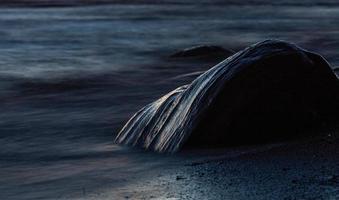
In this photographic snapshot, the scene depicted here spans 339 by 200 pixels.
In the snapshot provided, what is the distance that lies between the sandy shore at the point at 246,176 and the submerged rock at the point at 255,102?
203mm

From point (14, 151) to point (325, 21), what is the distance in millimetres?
13381

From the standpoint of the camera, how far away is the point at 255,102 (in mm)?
5699

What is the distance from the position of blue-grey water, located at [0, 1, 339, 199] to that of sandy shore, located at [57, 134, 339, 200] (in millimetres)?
265

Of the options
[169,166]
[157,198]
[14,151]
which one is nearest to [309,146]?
[169,166]

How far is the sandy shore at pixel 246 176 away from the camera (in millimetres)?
4355

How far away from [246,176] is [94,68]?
293 inches

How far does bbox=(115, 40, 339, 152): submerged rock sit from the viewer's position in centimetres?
568

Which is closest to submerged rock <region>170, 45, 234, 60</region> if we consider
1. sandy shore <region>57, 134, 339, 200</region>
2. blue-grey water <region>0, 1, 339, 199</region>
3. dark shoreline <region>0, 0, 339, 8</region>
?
blue-grey water <region>0, 1, 339, 199</region>

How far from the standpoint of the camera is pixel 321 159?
4941 mm

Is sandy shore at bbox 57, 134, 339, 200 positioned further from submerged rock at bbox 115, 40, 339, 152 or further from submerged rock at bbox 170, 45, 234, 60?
submerged rock at bbox 170, 45, 234, 60

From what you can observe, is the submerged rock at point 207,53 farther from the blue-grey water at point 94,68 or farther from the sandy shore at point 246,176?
the sandy shore at point 246,176

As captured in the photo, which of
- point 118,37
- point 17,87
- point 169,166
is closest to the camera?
point 169,166

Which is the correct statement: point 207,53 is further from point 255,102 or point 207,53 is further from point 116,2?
point 116,2

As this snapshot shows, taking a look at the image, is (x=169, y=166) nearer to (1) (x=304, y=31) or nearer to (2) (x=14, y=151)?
(2) (x=14, y=151)
